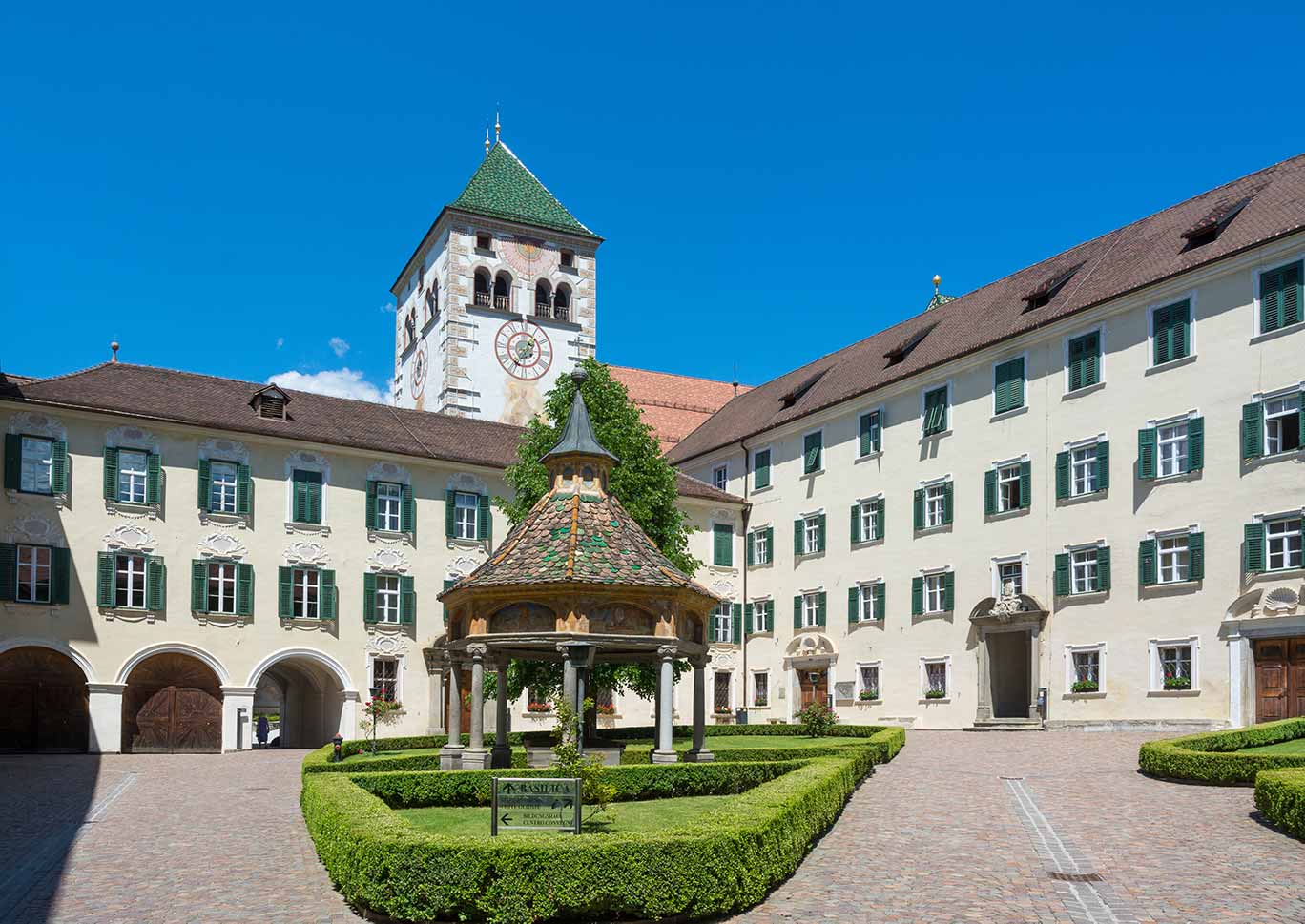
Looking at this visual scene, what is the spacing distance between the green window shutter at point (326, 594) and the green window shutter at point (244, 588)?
7.14 feet

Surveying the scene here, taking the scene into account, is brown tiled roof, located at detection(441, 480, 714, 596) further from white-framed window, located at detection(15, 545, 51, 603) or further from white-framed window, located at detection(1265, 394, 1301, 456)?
white-framed window, located at detection(15, 545, 51, 603)

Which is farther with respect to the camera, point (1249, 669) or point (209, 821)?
point (1249, 669)

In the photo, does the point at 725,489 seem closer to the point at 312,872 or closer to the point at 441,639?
the point at 441,639

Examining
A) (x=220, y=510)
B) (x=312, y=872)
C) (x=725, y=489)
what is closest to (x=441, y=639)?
(x=220, y=510)

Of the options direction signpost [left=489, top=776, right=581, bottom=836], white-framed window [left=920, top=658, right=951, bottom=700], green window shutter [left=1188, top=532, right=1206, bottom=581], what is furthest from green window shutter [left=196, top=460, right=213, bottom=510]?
direction signpost [left=489, top=776, right=581, bottom=836]

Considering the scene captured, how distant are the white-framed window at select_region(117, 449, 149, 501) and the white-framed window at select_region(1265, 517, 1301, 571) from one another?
31.7 m

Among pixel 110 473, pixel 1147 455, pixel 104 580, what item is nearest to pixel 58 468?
pixel 110 473

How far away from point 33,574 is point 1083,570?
30200 mm

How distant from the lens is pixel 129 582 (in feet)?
130

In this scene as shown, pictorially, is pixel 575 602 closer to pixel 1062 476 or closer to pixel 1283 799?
pixel 1283 799

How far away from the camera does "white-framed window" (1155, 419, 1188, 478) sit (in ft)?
115

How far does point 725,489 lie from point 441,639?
16733 millimetres

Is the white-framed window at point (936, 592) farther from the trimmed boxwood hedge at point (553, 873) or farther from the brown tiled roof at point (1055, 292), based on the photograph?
the trimmed boxwood hedge at point (553, 873)

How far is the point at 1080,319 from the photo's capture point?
38.4 m
